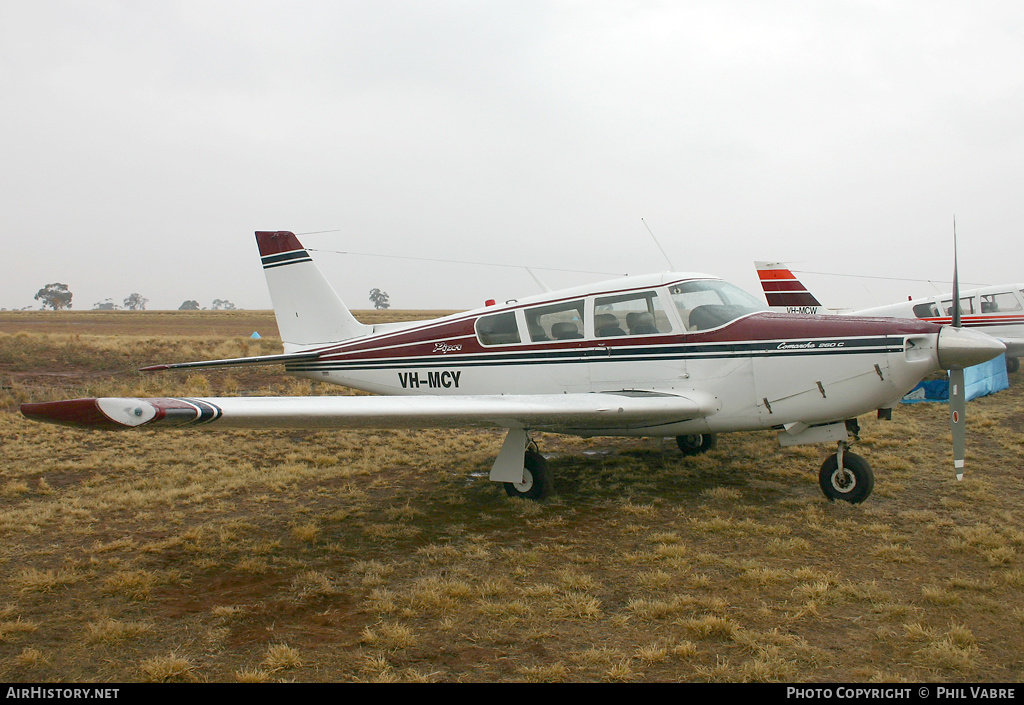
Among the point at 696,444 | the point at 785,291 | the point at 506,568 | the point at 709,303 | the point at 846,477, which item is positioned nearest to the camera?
the point at 506,568

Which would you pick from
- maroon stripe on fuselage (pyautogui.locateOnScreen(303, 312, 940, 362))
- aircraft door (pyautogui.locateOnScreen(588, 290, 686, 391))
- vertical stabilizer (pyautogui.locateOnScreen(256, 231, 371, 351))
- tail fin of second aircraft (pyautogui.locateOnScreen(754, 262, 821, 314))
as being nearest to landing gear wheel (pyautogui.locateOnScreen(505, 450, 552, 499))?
aircraft door (pyautogui.locateOnScreen(588, 290, 686, 391))

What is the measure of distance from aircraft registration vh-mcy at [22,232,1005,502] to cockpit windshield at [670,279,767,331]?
15 millimetres

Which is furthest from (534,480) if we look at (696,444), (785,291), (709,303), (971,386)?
(785,291)

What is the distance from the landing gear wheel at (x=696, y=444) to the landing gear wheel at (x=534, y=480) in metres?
2.93

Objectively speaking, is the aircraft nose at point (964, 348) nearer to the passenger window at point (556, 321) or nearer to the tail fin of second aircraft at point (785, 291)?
the passenger window at point (556, 321)

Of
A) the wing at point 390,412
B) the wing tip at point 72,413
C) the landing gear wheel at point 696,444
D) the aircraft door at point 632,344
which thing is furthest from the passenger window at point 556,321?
the wing tip at point 72,413

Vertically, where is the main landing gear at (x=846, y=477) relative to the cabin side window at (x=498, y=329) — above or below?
below

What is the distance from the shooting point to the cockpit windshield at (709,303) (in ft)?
22.7

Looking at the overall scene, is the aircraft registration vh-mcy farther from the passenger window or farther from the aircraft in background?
the aircraft in background

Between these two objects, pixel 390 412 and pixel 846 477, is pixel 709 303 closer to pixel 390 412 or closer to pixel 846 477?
pixel 846 477

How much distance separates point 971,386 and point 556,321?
11.4 metres

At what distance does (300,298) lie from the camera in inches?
388

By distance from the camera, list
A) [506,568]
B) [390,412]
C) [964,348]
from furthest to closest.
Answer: [964,348] < [390,412] < [506,568]

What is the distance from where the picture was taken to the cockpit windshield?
691 centimetres
